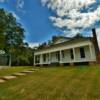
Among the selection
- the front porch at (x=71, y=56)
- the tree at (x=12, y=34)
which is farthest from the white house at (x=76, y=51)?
the tree at (x=12, y=34)

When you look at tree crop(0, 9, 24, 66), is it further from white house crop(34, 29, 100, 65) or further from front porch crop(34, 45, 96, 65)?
front porch crop(34, 45, 96, 65)

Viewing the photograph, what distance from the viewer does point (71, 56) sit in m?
24.4

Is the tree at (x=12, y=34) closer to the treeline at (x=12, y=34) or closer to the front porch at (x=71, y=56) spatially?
the treeline at (x=12, y=34)

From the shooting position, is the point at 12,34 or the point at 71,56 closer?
the point at 71,56

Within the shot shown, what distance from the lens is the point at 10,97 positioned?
6.76 metres

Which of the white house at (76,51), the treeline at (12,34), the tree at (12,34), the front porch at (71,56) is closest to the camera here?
the white house at (76,51)

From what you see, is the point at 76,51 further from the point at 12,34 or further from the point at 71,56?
the point at 12,34

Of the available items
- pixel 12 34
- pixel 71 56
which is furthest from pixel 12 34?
pixel 71 56

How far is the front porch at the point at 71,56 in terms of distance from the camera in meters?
21.4

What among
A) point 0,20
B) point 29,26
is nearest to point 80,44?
point 0,20

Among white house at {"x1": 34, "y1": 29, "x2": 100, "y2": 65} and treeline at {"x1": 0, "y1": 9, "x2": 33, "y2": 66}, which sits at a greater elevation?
treeline at {"x1": 0, "y1": 9, "x2": 33, "y2": 66}

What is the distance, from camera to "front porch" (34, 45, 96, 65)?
21.4 m

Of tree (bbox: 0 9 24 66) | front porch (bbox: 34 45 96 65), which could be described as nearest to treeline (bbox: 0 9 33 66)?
tree (bbox: 0 9 24 66)

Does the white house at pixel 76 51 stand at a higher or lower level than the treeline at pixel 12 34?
lower
